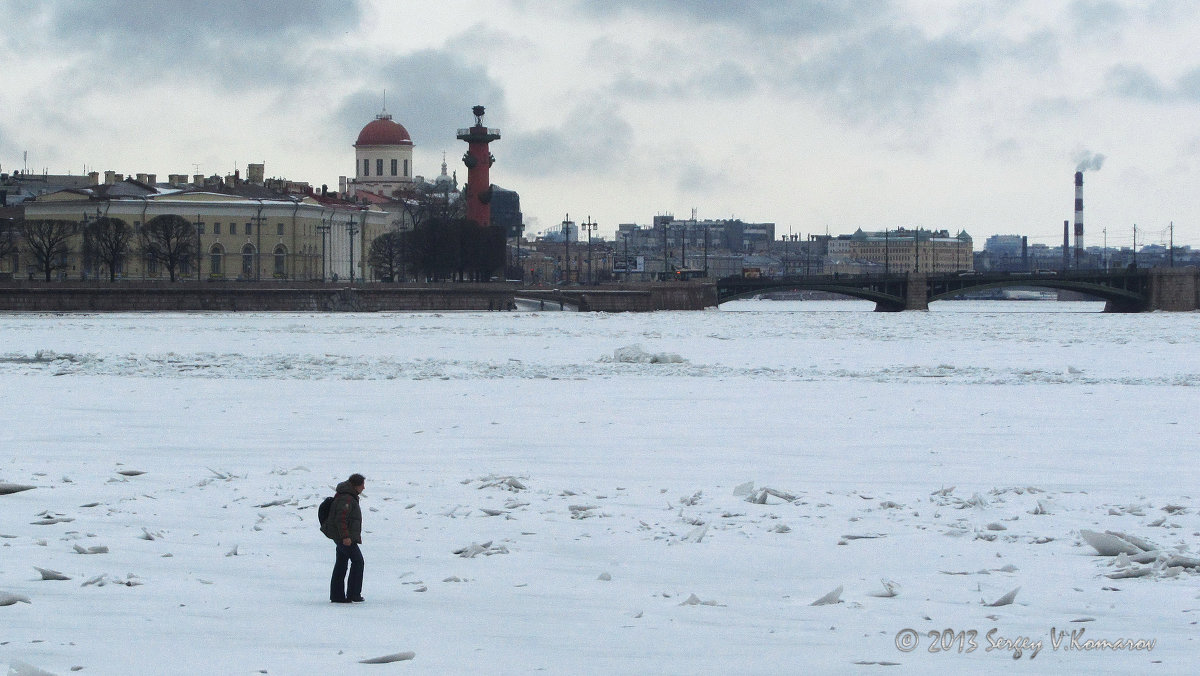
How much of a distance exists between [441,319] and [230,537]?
41.0m

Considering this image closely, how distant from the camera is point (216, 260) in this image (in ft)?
234

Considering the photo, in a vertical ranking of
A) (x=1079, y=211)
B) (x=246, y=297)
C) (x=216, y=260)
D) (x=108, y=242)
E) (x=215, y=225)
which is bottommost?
(x=246, y=297)

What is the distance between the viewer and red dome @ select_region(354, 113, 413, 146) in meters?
98.1

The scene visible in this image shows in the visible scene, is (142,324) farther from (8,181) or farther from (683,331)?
(8,181)

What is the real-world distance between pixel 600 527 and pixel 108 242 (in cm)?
5780

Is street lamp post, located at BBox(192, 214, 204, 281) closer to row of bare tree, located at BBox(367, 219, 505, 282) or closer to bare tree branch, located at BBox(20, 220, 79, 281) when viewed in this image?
bare tree branch, located at BBox(20, 220, 79, 281)

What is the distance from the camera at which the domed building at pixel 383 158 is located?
3863 inches

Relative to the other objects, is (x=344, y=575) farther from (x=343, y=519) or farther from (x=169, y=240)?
(x=169, y=240)

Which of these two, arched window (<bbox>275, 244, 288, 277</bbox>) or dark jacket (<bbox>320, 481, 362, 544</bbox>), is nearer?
dark jacket (<bbox>320, 481, 362, 544</bbox>)

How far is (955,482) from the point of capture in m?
10.4

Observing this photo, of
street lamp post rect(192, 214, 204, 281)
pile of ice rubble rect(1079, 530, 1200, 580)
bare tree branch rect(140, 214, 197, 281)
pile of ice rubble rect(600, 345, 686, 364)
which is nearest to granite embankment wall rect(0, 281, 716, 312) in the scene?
bare tree branch rect(140, 214, 197, 281)

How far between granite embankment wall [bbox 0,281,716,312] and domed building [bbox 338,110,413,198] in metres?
36.3

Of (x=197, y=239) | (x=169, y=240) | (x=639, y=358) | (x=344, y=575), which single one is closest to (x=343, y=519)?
(x=344, y=575)

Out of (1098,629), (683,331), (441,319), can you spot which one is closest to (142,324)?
(441,319)
